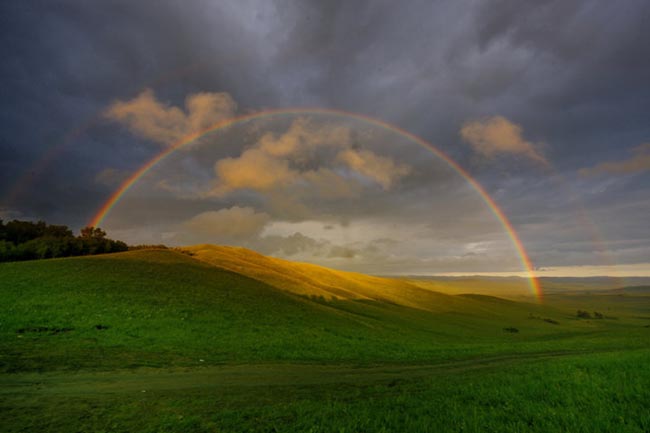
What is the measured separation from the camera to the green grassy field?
34.7 feet

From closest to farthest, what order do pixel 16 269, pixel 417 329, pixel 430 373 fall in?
1. pixel 430 373
2. pixel 16 269
3. pixel 417 329

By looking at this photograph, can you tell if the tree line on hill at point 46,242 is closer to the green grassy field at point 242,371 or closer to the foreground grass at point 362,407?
the green grassy field at point 242,371

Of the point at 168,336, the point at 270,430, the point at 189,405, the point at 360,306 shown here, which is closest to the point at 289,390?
the point at 189,405

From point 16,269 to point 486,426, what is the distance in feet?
192

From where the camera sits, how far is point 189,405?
13.0m

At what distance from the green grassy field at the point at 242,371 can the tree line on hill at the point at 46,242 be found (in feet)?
61.3

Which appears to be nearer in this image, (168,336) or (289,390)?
(289,390)

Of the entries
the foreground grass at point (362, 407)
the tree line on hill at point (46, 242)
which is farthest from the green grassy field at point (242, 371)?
the tree line on hill at point (46, 242)

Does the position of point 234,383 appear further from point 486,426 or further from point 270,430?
point 486,426

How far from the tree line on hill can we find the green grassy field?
1868cm

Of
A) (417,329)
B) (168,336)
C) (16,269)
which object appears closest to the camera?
(168,336)

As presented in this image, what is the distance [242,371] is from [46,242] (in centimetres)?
6650

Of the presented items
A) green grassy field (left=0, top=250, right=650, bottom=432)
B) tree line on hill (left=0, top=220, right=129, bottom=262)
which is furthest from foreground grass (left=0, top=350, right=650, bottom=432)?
tree line on hill (left=0, top=220, right=129, bottom=262)

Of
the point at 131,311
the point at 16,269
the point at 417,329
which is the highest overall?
the point at 16,269
